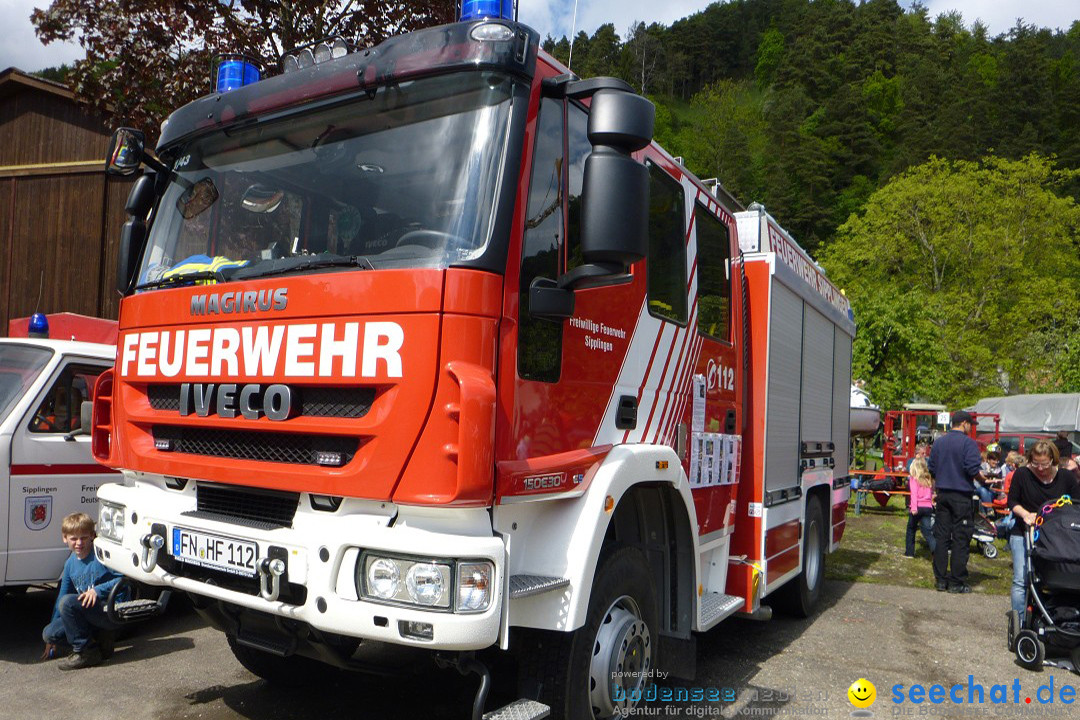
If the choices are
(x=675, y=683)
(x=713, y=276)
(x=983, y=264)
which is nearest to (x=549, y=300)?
(x=713, y=276)

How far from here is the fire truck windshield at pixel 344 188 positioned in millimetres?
3086

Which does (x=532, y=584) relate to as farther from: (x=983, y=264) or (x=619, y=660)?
A: (x=983, y=264)

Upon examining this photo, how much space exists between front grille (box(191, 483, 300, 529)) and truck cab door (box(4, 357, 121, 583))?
8.31 feet

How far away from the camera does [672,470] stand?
12.9 ft

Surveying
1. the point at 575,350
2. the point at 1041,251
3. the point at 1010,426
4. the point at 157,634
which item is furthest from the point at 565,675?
the point at 1041,251

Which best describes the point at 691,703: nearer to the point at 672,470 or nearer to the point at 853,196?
the point at 672,470

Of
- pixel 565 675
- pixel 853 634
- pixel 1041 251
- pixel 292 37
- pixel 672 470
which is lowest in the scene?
pixel 853 634

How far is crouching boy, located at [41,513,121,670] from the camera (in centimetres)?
500

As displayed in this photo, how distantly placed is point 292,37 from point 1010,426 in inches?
1063

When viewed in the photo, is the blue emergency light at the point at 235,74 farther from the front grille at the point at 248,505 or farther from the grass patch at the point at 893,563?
the grass patch at the point at 893,563

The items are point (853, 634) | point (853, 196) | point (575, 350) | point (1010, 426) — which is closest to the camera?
point (575, 350)

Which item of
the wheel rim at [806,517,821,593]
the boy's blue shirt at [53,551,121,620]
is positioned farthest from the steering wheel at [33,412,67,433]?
the wheel rim at [806,517,821,593]

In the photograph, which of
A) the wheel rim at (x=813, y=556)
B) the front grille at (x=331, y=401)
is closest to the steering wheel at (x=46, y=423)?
the front grille at (x=331, y=401)

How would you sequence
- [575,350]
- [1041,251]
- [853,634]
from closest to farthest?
[575,350], [853,634], [1041,251]
